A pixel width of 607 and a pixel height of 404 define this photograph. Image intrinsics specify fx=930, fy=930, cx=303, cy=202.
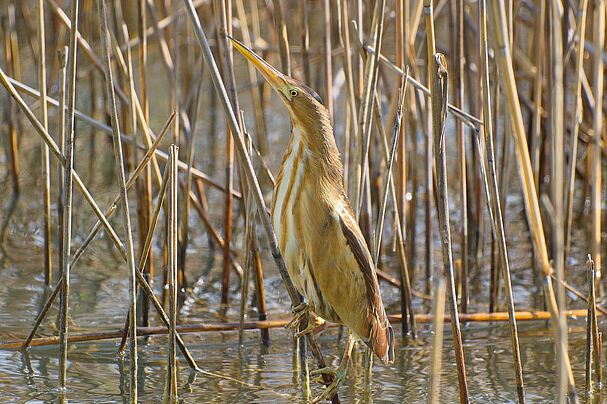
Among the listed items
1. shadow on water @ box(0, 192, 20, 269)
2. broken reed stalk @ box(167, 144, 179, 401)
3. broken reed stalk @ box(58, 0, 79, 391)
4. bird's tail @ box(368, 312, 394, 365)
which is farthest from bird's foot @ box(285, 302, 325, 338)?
shadow on water @ box(0, 192, 20, 269)

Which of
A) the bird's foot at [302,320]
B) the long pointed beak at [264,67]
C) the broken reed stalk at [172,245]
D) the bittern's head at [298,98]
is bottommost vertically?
the bird's foot at [302,320]

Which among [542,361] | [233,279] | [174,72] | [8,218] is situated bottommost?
[542,361]

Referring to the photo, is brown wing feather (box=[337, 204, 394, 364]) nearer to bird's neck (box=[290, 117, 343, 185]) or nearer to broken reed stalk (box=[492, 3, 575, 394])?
bird's neck (box=[290, 117, 343, 185])

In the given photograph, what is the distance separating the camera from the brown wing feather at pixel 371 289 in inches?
86.0

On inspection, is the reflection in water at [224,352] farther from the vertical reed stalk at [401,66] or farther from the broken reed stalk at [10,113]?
the vertical reed stalk at [401,66]

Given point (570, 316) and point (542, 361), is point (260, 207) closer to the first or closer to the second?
point (542, 361)

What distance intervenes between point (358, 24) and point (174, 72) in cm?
90

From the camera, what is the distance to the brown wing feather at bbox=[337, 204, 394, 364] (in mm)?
2186

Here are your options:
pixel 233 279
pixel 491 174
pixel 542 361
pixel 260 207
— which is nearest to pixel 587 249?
pixel 542 361

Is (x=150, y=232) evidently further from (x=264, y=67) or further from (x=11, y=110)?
(x=11, y=110)

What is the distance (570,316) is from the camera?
3.27 m

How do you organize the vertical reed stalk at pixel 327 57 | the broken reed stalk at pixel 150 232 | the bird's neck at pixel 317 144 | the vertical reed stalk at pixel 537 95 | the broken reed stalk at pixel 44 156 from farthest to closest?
the vertical reed stalk at pixel 537 95 → the vertical reed stalk at pixel 327 57 → the broken reed stalk at pixel 44 156 → the broken reed stalk at pixel 150 232 → the bird's neck at pixel 317 144

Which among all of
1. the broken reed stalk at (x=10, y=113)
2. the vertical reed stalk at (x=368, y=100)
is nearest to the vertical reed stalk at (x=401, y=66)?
the vertical reed stalk at (x=368, y=100)

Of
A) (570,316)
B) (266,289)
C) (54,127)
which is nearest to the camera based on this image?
(570,316)
